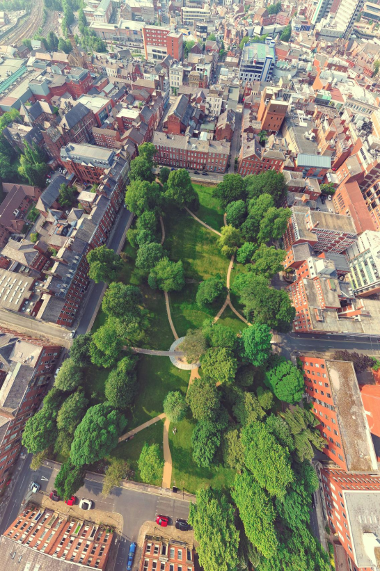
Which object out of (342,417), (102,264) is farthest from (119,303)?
(342,417)

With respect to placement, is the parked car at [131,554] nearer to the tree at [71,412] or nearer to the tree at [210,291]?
the tree at [71,412]

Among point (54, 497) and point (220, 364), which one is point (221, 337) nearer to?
point (220, 364)

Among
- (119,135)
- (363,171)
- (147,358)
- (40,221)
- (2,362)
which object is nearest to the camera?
(2,362)

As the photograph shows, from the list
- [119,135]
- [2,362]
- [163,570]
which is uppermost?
[119,135]

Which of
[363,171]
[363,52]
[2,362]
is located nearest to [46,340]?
[2,362]

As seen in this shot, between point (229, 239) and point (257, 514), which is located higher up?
point (229, 239)

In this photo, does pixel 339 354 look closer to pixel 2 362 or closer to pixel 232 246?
pixel 232 246

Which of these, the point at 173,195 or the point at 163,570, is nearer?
the point at 163,570
